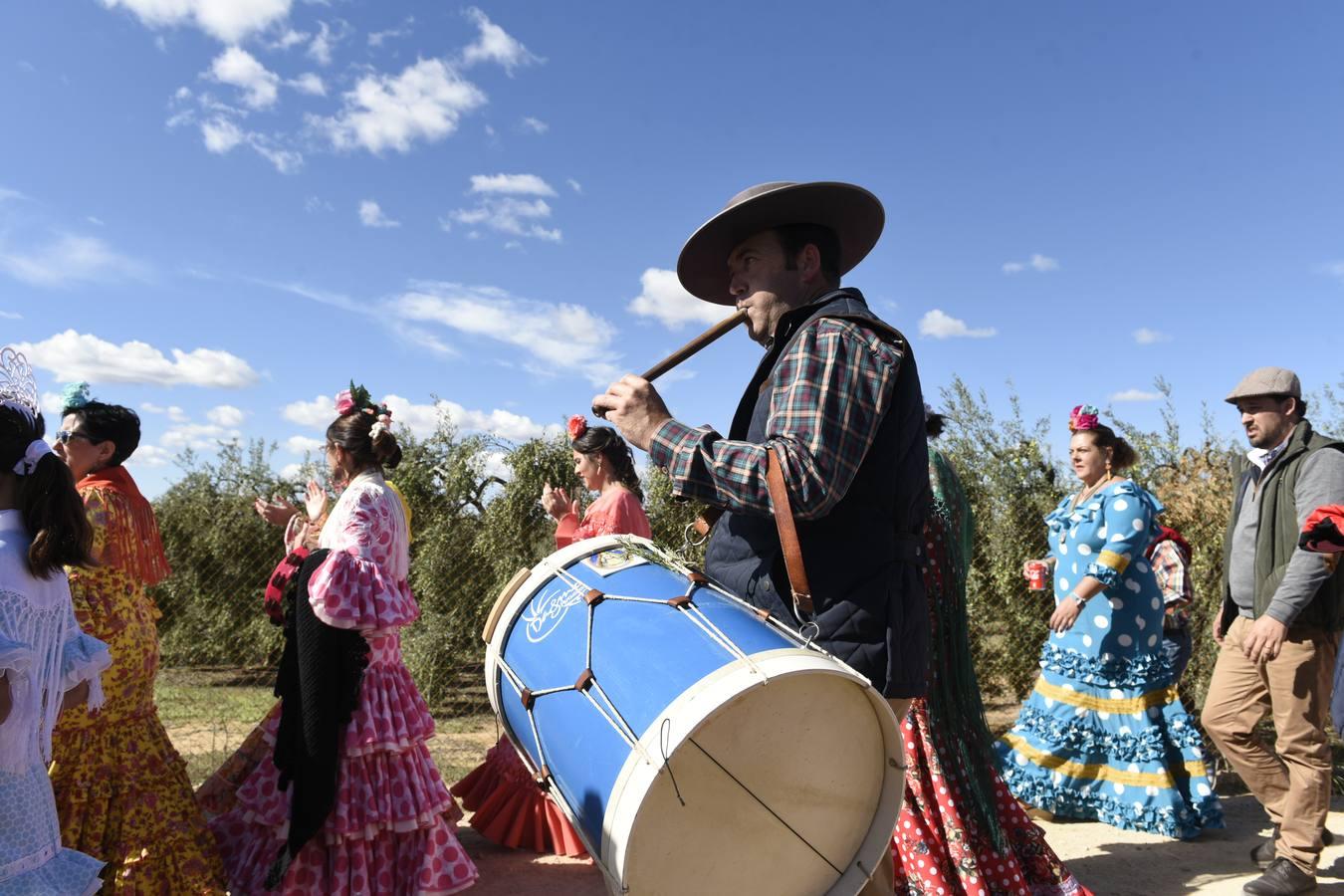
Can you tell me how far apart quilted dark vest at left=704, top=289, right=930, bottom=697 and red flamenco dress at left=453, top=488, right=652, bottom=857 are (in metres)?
1.84

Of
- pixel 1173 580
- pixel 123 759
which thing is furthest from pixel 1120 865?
pixel 123 759

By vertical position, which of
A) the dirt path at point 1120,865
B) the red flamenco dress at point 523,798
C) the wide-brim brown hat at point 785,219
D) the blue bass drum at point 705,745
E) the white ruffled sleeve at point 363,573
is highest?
the wide-brim brown hat at point 785,219

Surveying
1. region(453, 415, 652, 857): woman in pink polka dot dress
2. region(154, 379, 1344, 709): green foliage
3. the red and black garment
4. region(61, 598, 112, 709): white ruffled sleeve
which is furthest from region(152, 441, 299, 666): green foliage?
the red and black garment

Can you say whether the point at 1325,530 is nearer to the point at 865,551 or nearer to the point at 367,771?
the point at 865,551

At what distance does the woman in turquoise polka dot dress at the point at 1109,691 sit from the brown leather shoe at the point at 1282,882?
2.42ft

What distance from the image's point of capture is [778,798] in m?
2.02

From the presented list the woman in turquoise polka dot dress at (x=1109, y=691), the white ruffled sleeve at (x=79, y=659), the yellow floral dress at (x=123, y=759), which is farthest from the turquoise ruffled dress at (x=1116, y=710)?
the white ruffled sleeve at (x=79, y=659)

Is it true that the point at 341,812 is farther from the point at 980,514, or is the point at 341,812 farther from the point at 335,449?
the point at 980,514

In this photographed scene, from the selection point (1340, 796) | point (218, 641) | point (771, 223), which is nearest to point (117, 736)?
point (771, 223)

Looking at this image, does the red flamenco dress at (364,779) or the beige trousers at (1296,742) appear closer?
the red flamenco dress at (364,779)

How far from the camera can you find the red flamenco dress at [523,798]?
4.16 meters

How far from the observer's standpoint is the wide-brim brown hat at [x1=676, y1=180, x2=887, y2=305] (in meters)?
2.30

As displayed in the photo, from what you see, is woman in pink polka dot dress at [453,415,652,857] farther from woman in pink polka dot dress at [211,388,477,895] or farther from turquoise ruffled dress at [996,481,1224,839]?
turquoise ruffled dress at [996,481,1224,839]

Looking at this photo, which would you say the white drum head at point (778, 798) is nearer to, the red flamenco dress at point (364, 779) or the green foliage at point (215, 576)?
the red flamenco dress at point (364, 779)
